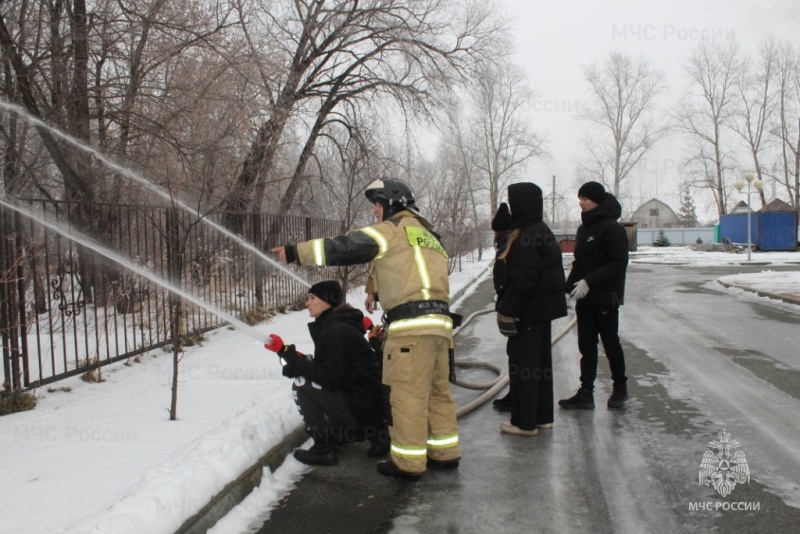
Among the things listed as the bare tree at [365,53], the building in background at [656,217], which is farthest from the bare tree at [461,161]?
the building in background at [656,217]

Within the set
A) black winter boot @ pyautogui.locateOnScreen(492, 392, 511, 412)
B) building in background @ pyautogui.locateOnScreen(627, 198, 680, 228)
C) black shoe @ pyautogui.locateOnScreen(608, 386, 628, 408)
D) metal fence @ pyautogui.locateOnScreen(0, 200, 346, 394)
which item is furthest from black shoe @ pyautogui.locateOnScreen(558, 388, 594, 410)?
building in background @ pyautogui.locateOnScreen(627, 198, 680, 228)

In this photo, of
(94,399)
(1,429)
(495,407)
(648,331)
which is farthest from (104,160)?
(648,331)

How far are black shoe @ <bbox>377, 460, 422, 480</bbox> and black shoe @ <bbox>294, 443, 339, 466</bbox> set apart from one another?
37 centimetres

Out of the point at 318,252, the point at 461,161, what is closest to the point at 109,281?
the point at 318,252

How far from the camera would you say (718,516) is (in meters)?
3.38

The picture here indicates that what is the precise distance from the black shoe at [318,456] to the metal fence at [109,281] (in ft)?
4.80

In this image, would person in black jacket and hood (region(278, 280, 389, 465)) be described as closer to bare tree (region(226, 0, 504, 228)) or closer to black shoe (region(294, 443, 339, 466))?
black shoe (region(294, 443, 339, 466))

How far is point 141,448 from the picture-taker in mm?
3992

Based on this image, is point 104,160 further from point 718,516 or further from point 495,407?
point 718,516

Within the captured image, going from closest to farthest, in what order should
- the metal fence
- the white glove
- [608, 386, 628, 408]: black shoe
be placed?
the white glove < the metal fence < [608, 386, 628, 408]: black shoe

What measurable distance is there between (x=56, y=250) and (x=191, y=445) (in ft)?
10.8

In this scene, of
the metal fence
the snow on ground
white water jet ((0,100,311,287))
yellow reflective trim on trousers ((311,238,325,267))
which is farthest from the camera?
white water jet ((0,100,311,287))

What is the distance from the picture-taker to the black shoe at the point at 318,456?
13.9ft

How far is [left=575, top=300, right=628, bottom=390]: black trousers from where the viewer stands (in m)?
5.29
